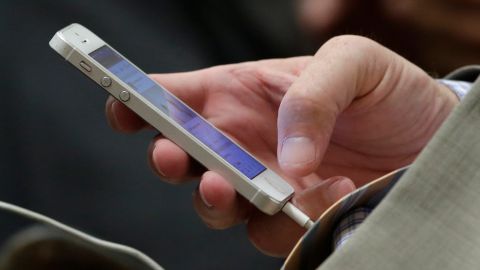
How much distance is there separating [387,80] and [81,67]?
23cm

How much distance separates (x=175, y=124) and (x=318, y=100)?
0.09m

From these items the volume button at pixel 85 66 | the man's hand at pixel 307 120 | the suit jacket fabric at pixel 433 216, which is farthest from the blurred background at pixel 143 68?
the suit jacket fabric at pixel 433 216

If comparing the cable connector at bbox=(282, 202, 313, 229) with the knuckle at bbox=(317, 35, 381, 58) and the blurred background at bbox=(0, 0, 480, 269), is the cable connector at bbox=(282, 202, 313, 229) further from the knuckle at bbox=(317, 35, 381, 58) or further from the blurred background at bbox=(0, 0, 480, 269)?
the blurred background at bbox=(0, 0, 480, 269)

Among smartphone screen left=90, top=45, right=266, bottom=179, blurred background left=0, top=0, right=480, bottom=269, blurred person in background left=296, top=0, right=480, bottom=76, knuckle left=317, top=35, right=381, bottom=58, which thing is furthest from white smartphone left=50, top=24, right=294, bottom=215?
blurred person in background left=296, top=0, right=480, bottom=76

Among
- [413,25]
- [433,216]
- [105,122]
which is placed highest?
[433,216]

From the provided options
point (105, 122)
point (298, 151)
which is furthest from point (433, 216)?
point (105, 122)

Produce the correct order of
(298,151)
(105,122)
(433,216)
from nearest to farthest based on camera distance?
(433,216)
(298,151)
(105,122)

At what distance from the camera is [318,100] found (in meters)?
0.42

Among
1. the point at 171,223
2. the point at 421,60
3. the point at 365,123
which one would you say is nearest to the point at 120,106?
the point at 365,123

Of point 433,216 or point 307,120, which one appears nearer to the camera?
point 433,216

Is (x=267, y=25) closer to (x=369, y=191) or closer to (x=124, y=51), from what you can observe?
(x=124, y=51)

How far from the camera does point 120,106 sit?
1.53 ft

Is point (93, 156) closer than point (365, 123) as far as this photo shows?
No

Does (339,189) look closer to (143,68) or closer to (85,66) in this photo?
(85,66)
